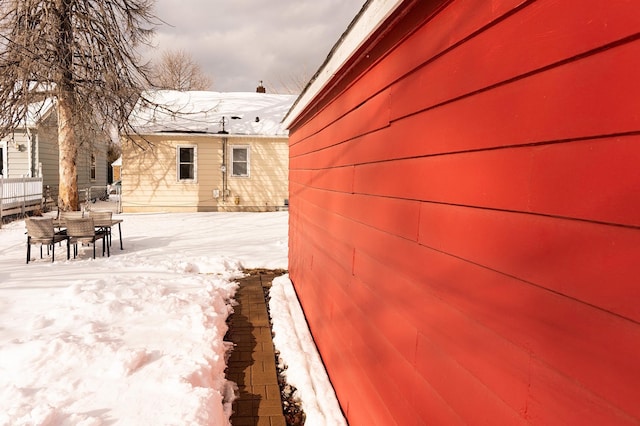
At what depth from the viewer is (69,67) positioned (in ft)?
40.3

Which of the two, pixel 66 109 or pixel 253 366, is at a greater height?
pixel 66 109

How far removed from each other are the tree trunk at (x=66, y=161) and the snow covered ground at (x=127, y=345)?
19.8 feet

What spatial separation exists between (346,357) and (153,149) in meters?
15.7

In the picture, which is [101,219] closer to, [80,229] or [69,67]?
[80,229]

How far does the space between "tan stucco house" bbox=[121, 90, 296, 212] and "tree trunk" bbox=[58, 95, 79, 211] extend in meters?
2.93

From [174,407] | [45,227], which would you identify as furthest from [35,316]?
[45,227]

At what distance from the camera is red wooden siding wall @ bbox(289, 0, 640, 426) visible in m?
0.80

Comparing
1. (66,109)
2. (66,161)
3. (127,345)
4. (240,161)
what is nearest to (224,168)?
(240,161)

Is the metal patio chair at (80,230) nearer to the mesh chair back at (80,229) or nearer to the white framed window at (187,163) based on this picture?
the mesh chair back at (80,229)

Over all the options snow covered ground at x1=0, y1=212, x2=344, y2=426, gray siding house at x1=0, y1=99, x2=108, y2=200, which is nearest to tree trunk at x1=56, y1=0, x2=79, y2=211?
gray siding house at x1=0, y1=99, x2=108, y2=200

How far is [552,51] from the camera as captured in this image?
968 mm

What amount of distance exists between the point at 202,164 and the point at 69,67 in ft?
19.6

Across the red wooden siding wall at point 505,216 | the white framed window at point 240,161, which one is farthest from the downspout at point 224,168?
the red wooden siding wall at point 505,216

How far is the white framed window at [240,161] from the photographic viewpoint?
17.2m
